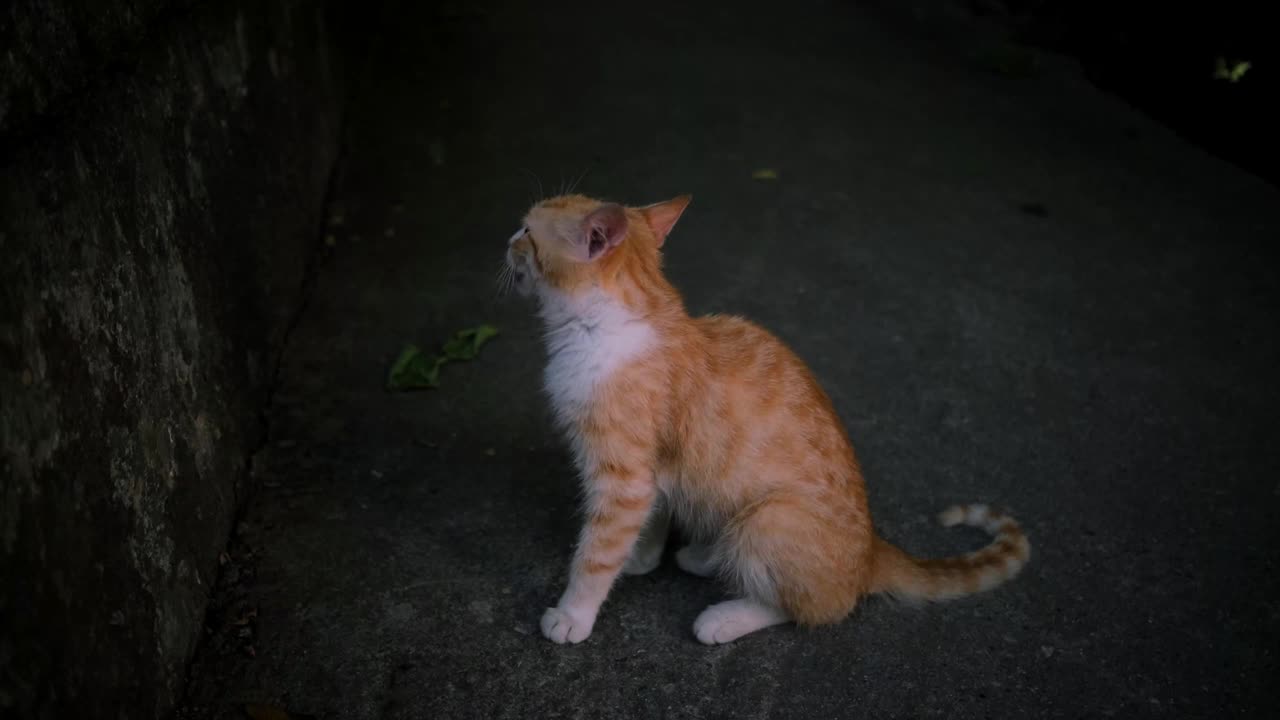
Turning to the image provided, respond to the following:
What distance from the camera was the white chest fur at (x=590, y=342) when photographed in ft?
8.40

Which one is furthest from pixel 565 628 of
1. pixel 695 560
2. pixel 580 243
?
pixel 580 243

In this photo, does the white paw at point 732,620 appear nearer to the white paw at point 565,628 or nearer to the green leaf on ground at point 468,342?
the white paw at point 565,628

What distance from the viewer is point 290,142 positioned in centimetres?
398

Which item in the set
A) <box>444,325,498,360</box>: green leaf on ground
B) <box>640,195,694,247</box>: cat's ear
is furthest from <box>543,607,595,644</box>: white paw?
<box>444,325,498,360</box>: green leaf on ground

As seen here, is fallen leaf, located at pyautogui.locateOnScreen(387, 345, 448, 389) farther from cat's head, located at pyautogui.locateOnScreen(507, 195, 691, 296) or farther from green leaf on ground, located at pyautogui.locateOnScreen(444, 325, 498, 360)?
cat's head, located at pyautogui.locateOnScreen(507, 195, 691, 296)

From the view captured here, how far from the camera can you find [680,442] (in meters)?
2.61

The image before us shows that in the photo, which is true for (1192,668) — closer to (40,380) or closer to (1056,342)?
(1056,342)

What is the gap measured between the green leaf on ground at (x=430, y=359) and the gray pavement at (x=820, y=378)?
2.4 inches

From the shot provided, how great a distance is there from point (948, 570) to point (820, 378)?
123 centimetres

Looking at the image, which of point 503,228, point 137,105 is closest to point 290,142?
point 503,228

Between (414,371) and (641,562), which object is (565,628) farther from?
(414,371)

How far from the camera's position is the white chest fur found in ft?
8.40

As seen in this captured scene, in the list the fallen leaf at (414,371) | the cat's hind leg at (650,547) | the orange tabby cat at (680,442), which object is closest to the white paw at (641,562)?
the cat's hind leg at (650,547)

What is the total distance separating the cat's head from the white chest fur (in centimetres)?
5
